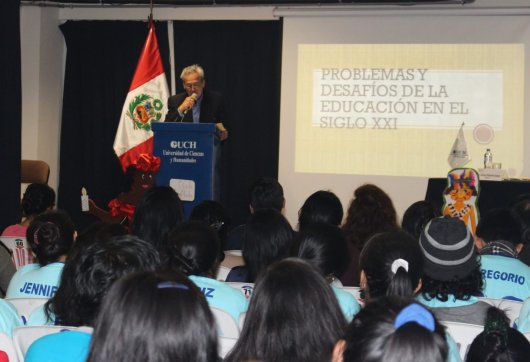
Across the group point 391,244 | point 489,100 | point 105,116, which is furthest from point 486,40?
point 391,244

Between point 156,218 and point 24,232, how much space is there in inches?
44.2

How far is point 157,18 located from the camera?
793 cm

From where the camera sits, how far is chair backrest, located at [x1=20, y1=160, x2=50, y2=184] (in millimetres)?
7172

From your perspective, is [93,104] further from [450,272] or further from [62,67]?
[450,272]

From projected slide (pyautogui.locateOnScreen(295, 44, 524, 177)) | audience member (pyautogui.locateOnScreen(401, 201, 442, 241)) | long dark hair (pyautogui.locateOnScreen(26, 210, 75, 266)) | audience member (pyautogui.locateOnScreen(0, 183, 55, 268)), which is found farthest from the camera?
projected slide (pyautogui.locateOnScreen(295, 44, 524, 177))

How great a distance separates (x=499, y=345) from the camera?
144 centimetres

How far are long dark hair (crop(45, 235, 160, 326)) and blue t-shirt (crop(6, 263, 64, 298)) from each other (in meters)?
0.75

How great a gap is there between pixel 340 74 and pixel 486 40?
4.80ft

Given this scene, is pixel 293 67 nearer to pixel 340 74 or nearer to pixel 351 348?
pixel 340 74

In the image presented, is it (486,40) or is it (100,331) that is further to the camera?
(486,40)

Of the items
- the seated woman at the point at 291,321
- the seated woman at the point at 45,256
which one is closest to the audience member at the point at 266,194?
the seated woman at the point at 45,256

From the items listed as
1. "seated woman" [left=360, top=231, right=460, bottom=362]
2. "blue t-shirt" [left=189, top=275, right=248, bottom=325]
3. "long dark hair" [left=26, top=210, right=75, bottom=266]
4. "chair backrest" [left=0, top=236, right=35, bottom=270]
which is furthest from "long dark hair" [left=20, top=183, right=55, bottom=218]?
"seated woman" [left=360, top=231, right=460, bottom=362]

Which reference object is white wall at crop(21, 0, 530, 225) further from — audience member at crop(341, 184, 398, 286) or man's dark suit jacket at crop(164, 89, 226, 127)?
audience member at crop(341, 184, 398, 286)

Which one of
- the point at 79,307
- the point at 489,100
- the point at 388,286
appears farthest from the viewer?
the point at 489,100
